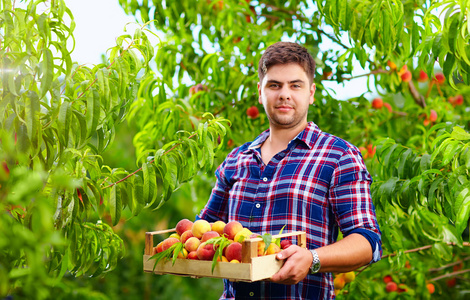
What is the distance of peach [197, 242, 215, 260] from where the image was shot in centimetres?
151

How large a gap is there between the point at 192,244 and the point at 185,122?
4.14 feet

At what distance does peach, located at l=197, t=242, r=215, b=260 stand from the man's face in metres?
0.60

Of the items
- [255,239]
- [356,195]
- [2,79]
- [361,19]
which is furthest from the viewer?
[361,19]

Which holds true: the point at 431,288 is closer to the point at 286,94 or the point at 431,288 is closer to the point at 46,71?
the point at 286,94

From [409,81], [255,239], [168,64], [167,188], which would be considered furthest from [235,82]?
[255,239]

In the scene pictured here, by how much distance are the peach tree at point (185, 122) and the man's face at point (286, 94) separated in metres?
0.22

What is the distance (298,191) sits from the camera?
1.77 meters

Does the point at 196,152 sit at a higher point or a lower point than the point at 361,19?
lower

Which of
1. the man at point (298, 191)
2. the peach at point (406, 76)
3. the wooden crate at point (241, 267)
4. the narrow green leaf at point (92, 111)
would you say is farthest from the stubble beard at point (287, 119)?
the peach at point (406, 76)

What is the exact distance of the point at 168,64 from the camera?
3055 mm

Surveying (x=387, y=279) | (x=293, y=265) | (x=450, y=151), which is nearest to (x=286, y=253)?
(x=293, y=265)

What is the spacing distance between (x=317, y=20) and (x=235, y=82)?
2.47ft

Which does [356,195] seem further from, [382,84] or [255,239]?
[382,84]

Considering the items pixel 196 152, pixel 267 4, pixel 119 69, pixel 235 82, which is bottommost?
pixel 196 152
